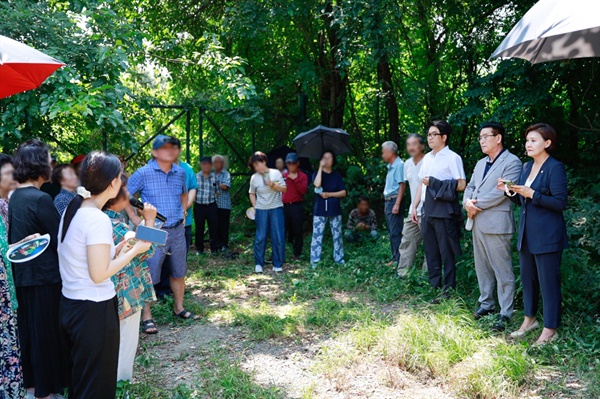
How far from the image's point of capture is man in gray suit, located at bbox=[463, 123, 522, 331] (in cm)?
470

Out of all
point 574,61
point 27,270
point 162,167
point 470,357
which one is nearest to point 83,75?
point 162,167

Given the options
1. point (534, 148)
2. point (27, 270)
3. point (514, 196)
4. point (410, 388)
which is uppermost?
point (534, 148)

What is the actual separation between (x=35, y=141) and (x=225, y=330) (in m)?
2.44

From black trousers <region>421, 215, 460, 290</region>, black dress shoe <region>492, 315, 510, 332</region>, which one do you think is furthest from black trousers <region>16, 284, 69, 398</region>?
black trousers <region>421, 215, 460, 290</region>

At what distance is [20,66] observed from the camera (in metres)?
3.50

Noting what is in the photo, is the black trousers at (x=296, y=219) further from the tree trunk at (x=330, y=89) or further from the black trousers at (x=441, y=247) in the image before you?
the tree trunk at (x=330, y=89)

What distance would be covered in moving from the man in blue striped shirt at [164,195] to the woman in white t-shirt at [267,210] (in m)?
2.35

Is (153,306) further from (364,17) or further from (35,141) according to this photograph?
(364,17)

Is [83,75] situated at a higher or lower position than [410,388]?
higher

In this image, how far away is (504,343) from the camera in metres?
4.09

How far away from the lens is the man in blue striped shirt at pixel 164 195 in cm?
502

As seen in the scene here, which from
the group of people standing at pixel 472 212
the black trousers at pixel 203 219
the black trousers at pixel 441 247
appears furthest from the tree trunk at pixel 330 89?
the black trousers at pixel 441 247

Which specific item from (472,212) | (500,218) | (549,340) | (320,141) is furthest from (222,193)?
(549,340)

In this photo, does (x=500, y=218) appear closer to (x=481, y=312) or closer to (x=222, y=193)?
(x=481, y=312)
